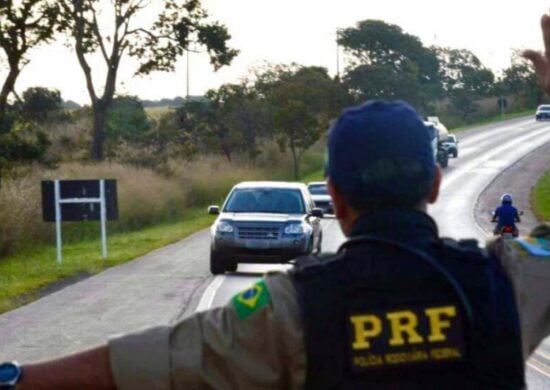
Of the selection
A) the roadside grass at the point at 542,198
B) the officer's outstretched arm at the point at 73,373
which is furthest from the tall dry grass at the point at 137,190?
the officer's outstretched arm at the point at 73,373

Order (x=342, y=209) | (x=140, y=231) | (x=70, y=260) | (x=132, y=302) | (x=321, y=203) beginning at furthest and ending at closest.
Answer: (x=321, y=203) → (x=140, y=231) → (x=70, y=260) → (x=132, y=302) → (x=342, y=209)

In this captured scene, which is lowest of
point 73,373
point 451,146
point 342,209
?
point 451,146

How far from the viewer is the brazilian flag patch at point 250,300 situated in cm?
278

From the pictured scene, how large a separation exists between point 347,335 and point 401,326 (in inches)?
4.0

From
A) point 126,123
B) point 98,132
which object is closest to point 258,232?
point 98,132

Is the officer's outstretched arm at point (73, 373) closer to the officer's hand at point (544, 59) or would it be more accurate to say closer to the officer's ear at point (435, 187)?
the officer's ear at point (435, 187)

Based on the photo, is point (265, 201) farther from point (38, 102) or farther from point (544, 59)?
point (38, 102)

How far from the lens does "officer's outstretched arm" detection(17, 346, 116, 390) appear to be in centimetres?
279

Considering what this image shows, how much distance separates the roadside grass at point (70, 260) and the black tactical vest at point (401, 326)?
18114 mm

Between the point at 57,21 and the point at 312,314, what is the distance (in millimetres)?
41355

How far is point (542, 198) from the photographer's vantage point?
55.2m

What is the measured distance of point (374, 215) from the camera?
9.67 feet

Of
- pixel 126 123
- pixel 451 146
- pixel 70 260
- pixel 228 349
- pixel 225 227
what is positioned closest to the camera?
pixel 228 349

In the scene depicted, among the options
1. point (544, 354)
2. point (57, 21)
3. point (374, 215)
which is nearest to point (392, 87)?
point (57, 21)
